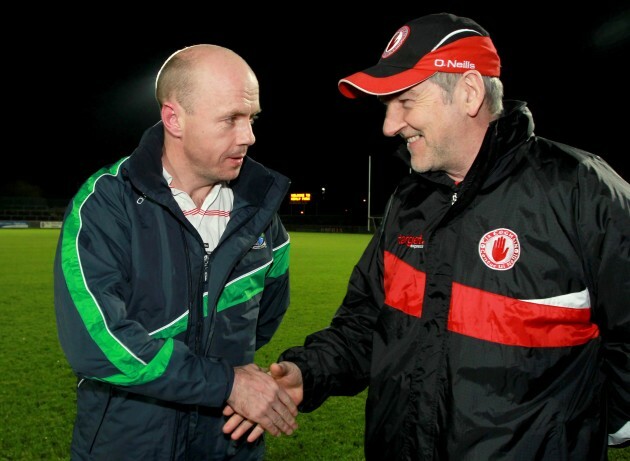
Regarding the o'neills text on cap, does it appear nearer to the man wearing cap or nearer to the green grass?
the man wearing cap

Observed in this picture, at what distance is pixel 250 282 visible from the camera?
2.32 m

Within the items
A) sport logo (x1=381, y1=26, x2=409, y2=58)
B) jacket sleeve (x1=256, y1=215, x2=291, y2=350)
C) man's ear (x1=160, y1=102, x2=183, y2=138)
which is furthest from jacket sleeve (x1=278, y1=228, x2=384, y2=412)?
man's ear (x1=160, y1=102, x2=183, y2=138)

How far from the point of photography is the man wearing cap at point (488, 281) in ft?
5.37

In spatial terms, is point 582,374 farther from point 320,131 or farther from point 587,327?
point 320,131

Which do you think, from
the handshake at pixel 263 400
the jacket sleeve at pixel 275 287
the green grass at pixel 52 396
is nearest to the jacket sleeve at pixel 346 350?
the handshake at pixel 263 400

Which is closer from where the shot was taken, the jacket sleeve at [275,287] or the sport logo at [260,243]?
the sport logo at [260,243]

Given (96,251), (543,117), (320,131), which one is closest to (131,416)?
(96,251)

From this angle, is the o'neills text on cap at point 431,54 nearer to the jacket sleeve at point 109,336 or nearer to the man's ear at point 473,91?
the man's ear at point 473,91

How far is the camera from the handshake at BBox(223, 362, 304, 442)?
206 centimetres

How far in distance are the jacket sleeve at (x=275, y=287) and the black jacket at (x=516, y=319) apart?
866mm

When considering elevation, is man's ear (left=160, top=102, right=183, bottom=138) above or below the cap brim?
below

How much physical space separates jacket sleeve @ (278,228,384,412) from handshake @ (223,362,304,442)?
1.9 inches

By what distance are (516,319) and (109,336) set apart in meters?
1.21

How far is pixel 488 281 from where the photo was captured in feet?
5.68
